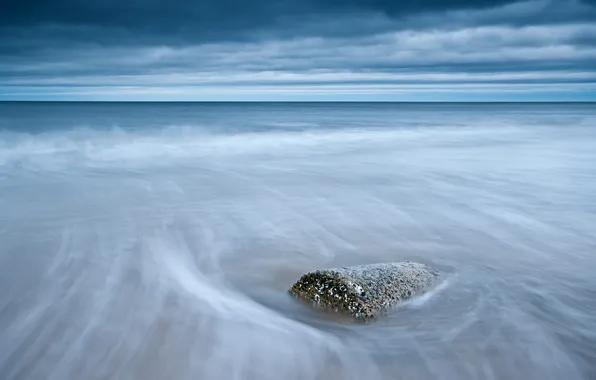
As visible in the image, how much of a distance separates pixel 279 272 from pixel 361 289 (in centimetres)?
144

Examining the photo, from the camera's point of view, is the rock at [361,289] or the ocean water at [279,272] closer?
the ocean water at [279,272]

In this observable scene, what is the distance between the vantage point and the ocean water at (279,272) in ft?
12.6

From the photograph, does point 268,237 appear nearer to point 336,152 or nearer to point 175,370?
point 175,370

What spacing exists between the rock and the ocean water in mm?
113

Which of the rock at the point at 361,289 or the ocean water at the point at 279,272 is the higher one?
the rock at the point at 361,289

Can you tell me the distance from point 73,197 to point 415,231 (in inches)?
242

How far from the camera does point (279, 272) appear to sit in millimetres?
5609

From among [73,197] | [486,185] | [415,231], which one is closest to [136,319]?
[415,231]

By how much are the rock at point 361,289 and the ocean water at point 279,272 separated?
11 cm

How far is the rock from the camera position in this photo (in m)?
4.34

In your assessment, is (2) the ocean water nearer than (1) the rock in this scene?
Yes

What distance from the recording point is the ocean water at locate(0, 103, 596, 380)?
3.83m

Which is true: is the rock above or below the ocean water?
above

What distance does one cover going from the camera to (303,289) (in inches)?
185
